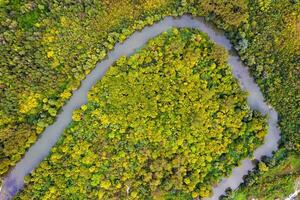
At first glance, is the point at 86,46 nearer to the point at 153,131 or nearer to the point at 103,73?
the point at 103,73

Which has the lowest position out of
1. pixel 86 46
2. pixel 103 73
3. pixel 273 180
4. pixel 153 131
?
pixel 153 131

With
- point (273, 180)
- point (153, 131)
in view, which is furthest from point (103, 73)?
point (273, 180)

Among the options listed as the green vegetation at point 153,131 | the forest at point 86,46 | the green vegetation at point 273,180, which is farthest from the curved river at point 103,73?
the green vegetation at point 153,131

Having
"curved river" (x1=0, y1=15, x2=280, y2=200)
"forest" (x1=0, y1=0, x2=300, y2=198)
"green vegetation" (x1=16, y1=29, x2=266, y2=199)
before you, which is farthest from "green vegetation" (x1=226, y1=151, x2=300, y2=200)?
"green vegetation" (x1=16, y1=29, x2=266, y2=199)

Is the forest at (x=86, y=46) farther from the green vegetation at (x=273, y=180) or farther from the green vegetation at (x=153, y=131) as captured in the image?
the green vegetation at (x=153, y=131)

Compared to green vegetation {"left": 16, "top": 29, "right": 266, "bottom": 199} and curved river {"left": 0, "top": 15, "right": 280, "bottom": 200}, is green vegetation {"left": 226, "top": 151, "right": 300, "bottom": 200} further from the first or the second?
green vegetation {"left": 16, "top": 29, "right": 266, "bottom": 199}

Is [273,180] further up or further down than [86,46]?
further down
